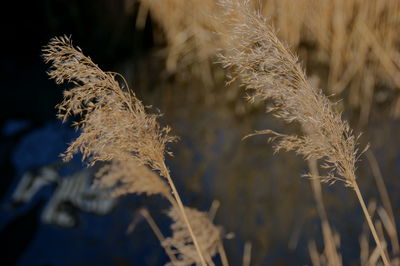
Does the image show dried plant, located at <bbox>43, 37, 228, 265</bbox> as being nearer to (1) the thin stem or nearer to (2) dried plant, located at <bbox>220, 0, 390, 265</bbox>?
(2) dried plant, located at <bbox>220, 0, 390, 265</bbox>

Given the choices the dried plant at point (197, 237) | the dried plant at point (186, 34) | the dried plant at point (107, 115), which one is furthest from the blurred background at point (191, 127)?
the dried plant at point (107, 115)

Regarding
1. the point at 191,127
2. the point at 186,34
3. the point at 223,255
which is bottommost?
the point at 223,255

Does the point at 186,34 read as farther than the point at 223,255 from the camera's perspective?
Yes

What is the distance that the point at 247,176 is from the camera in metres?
2.18

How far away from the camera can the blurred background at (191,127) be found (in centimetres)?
191

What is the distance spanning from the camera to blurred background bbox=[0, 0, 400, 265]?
1911 millimetres

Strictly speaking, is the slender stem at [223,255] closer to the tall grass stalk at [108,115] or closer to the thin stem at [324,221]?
the thin stem at [324,221]

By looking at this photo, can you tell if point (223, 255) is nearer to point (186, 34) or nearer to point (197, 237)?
point (197, 237)

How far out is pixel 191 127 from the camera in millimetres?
2510

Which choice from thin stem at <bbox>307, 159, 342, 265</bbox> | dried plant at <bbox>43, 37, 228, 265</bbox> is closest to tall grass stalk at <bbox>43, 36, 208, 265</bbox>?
dried plant at <bbox>43, 37, 228, 265</bbox>

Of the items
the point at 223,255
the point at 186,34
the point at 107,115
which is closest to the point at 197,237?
the point at 223,255

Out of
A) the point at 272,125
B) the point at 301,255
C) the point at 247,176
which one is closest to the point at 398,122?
the point at 272,125

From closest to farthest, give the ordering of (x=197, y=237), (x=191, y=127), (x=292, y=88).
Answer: (x=292, y=88)
(x=197, y=237)
(x=191, y=127)

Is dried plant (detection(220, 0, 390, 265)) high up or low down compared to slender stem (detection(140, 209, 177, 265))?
up
